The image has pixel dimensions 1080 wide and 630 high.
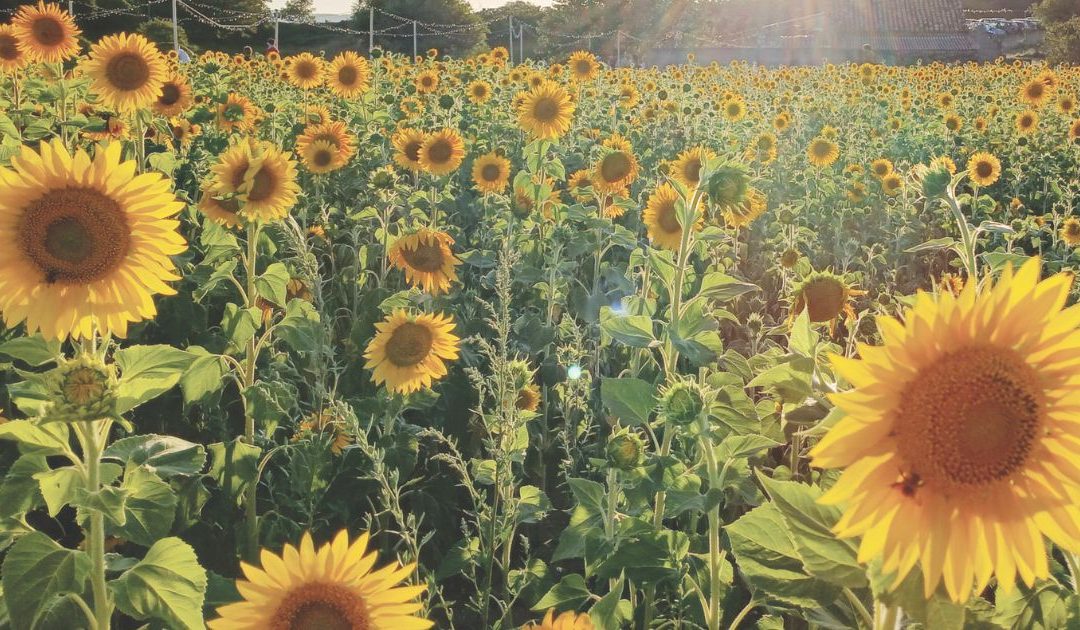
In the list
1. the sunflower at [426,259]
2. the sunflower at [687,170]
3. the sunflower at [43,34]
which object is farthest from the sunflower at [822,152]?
the sunflower at [43,34]

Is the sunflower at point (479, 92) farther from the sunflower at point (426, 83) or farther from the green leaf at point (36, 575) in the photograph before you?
the green leaf at point (36, 575)

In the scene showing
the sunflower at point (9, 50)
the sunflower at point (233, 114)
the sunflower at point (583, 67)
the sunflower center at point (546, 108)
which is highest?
the sunflower at point (583, 67)

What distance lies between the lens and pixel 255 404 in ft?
7.57

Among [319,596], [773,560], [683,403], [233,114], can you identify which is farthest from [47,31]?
[773,560]

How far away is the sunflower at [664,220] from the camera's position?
3.44 metres

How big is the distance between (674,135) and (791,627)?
20.0 feet

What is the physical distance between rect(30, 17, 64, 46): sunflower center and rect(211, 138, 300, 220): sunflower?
3337mm

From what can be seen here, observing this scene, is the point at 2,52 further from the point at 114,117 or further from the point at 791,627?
the point at 791,627

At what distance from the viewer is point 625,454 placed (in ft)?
6.05

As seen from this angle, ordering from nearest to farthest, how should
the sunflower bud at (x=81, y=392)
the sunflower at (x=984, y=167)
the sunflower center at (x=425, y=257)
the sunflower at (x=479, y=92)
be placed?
the sunflower bud at (x=81, y=392) < the sunflower center at (x=425, y=257) < the sunflower at (x=984, y=167) < the sunflower at (x=479, y=92)

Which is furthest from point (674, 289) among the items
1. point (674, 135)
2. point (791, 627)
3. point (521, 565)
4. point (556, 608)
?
point (674, 135)

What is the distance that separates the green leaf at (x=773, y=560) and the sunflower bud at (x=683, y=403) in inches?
13.6

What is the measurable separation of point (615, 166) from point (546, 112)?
3.11 ft

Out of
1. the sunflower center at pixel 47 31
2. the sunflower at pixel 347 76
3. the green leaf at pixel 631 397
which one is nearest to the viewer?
the green leaf at pixel 631 397
